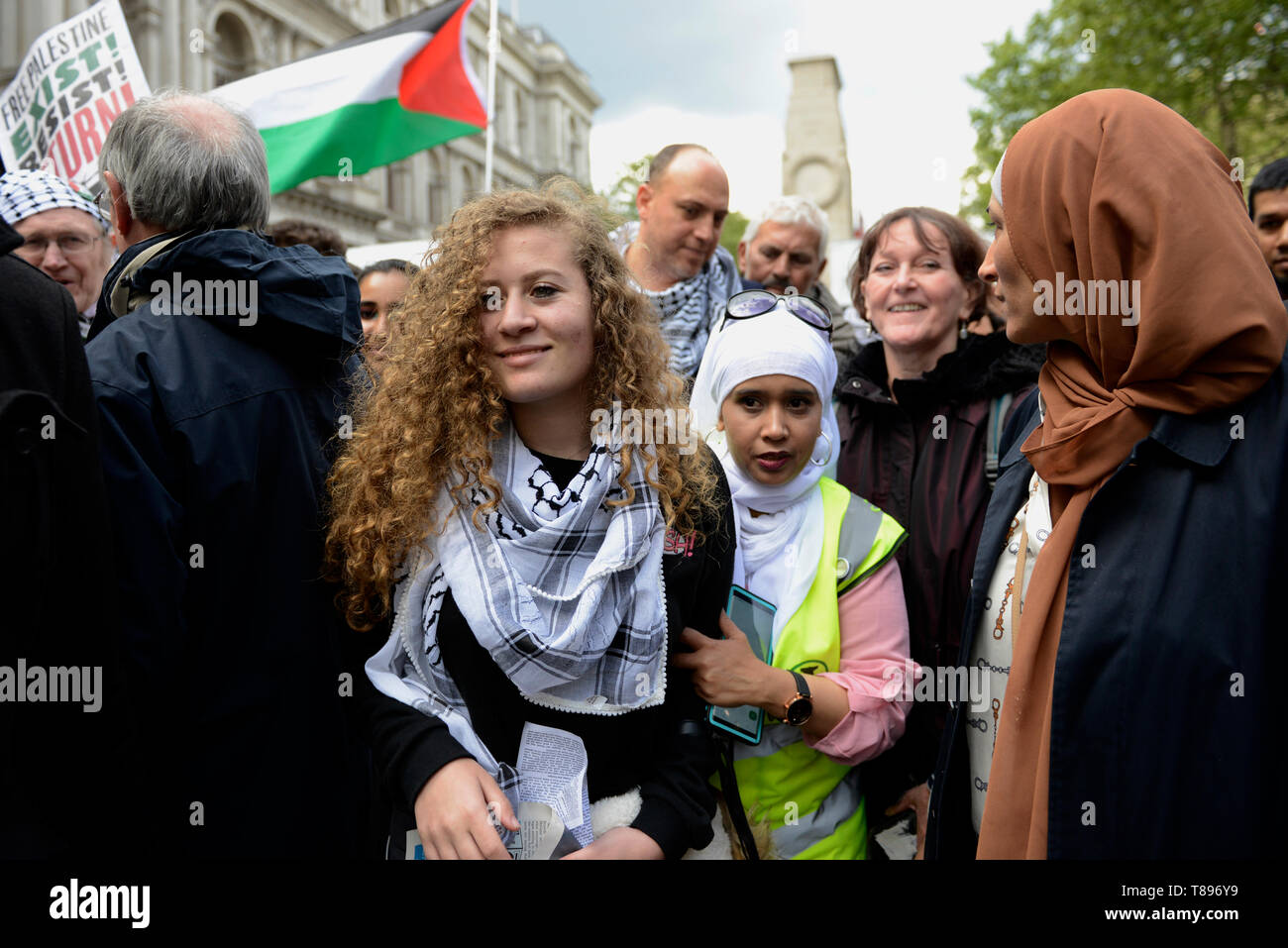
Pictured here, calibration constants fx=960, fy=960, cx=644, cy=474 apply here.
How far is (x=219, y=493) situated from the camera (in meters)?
2.08

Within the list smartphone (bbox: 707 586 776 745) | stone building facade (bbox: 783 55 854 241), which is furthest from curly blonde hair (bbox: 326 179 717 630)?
stone building facade (bbox: 783 55 854 241)

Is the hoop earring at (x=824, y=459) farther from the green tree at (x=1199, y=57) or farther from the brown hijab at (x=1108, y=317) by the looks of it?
the green tree at (x=1199, y=57)

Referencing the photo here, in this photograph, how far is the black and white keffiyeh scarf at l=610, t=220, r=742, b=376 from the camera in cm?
414

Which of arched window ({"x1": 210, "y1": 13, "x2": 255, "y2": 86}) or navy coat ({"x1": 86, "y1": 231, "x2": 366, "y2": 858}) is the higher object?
arched window ({"x1": 210, "y1": 13, "x2": 255, "y2": 86})

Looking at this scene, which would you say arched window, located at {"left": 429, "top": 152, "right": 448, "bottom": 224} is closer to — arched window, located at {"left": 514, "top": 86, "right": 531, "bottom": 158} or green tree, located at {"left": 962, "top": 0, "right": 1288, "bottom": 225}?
arched window, located at {"left": 514, "top": 86, "right": 531, "bottom": 158}

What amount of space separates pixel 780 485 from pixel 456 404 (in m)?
0.93

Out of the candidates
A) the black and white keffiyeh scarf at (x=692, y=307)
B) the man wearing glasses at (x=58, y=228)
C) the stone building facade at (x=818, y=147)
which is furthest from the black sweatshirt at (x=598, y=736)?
the stone building facade at (x=818, y=147)

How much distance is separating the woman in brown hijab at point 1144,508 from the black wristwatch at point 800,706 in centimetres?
41

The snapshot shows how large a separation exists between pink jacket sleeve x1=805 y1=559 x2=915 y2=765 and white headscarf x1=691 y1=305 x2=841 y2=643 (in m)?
0.16
